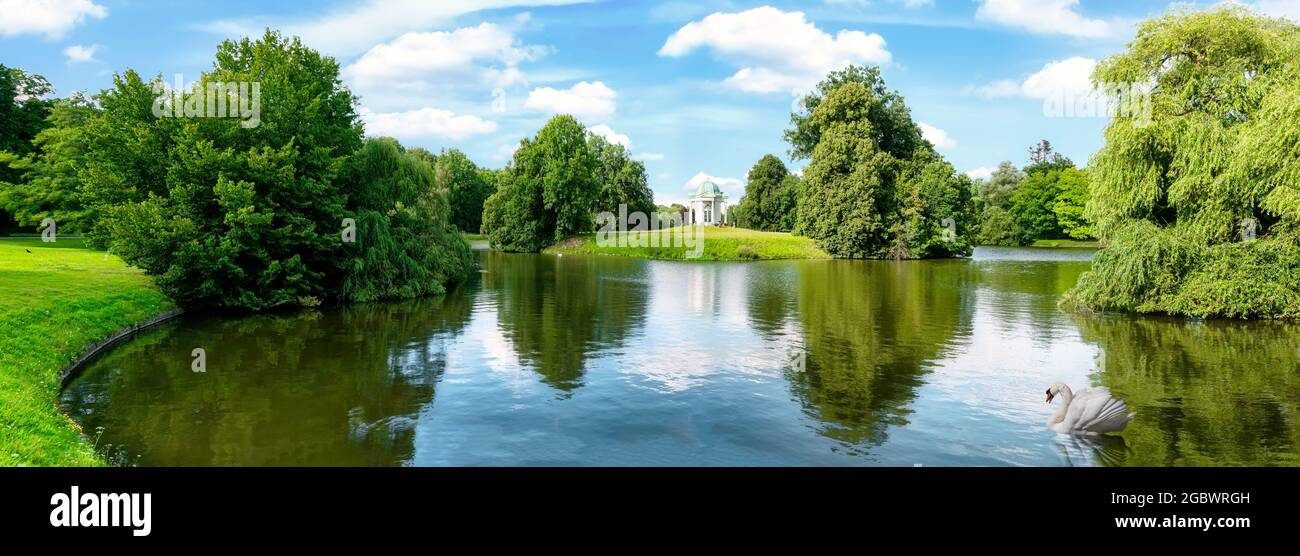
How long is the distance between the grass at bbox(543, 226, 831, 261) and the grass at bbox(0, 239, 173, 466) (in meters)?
49.2

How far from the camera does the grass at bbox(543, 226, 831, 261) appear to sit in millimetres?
71875

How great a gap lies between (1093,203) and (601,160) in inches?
3397

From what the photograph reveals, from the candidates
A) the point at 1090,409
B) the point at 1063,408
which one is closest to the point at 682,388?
the point at 1063,408

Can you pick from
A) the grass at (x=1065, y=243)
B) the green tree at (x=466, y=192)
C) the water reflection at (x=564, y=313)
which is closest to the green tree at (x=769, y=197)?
the grass at (x=1065, y=243)

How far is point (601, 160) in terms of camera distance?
357 ft

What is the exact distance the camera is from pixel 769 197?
108312 mm

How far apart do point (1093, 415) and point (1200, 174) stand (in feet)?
60.8

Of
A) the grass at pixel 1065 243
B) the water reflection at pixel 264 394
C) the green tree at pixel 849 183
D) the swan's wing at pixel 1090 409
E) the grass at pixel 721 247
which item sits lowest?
the water reflection at pixel 264 394

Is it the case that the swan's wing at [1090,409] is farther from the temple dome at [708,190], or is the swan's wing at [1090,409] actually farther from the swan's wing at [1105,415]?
the temple dome at [708,190]

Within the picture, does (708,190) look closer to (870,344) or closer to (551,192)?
(551,192)

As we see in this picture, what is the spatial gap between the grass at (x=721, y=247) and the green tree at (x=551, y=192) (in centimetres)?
652

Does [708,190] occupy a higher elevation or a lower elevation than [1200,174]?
higher

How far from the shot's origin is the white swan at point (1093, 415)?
1141 cm

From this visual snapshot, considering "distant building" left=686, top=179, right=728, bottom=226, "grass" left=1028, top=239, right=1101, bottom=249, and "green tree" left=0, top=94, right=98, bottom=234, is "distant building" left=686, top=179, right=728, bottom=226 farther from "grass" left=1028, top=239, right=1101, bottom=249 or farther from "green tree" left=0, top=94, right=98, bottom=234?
"green tree" left=0, top=94, right=98, bottom=234
